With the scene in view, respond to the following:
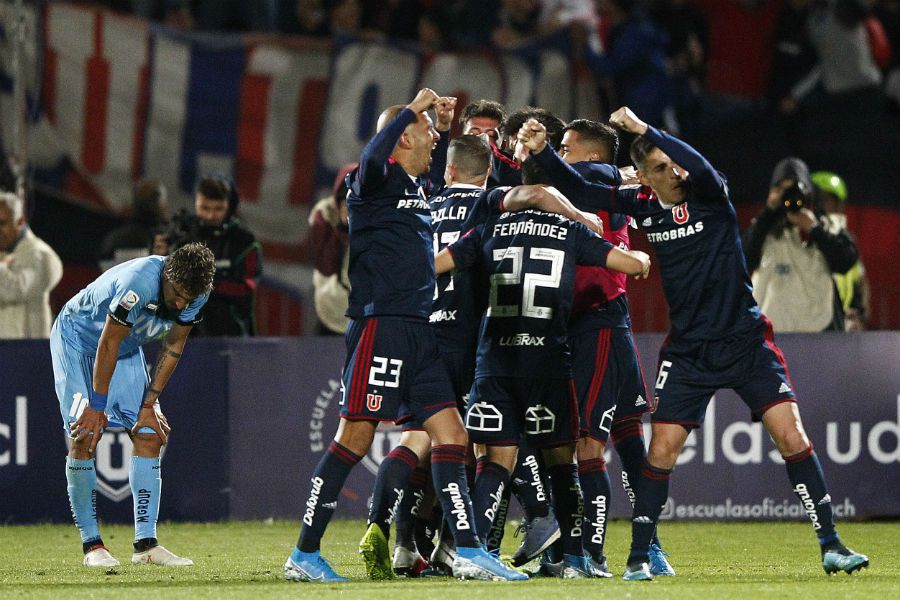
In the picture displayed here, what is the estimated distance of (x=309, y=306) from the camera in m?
13.8

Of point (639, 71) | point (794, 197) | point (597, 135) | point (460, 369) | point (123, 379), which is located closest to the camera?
point (460, 369)

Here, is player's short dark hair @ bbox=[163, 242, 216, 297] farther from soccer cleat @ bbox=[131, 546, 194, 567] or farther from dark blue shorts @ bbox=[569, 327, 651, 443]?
dark blue shorts @ bbox=[569, 327, 651, 443]

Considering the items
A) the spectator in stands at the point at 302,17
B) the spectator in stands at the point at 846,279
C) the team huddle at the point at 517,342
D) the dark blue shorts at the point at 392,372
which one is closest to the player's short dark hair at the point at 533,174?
the team huddle at the point at 517,342

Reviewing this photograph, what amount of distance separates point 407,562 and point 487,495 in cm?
64

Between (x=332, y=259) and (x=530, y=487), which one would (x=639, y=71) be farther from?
(x=530, y=487)

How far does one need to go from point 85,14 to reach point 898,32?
789cm

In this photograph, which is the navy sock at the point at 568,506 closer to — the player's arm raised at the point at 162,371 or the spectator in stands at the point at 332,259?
the player's arm raised at the point at 162,371

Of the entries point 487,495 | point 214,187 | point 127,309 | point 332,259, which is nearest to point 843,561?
point 487,495

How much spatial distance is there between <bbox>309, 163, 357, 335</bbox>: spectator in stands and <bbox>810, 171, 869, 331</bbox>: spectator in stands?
354 centimetres

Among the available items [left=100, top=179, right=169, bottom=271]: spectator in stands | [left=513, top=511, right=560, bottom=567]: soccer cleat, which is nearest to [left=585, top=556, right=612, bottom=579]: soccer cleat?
[left=513, top=511, right=560, bottom=567]: soccer cleat

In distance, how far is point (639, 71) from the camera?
14633 mm

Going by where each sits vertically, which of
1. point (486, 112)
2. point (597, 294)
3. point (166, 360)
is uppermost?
point (486, 112)

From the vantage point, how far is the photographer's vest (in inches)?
445

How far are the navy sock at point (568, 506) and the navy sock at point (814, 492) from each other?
101cm
